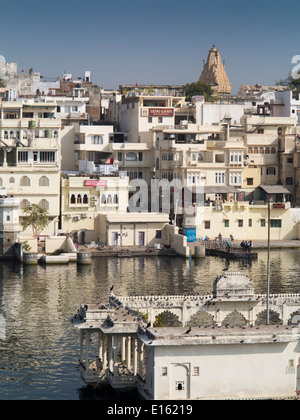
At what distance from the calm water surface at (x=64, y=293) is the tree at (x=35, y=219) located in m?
5.42

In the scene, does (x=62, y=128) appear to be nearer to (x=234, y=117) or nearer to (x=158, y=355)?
(x=234, y=117)

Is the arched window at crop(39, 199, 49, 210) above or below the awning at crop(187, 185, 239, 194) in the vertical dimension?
below

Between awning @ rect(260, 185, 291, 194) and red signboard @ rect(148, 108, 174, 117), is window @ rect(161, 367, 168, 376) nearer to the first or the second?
awning @ rect(260, 185, 291, 194)

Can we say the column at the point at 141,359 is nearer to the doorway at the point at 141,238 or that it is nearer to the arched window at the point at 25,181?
the doorway at the point at 141,238

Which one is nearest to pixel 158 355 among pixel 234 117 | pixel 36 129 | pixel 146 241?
pixel 146 241

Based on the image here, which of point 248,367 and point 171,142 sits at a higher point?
point 171,142

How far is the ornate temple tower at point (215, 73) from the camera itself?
129 meters

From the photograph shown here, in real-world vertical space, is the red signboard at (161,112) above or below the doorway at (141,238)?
above

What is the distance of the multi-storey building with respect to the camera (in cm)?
7769

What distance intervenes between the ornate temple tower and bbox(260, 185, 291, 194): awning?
40788 mm

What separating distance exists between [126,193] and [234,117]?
21.1m

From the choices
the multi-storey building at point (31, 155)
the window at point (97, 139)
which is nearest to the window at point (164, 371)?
the multi-storey building at point (31, 155)

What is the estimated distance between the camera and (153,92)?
9219 centimetres

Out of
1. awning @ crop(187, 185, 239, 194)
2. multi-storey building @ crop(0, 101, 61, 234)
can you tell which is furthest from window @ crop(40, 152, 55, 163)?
awning @ crop(187, 185, 239, 194)
